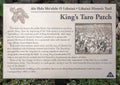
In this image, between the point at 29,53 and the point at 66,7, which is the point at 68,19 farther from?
the point at 29,53

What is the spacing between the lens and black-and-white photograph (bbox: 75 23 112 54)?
3891 mm

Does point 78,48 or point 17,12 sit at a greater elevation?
point 17,12

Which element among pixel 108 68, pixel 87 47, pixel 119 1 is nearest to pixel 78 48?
pixel 87 47

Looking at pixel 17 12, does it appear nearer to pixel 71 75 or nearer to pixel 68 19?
pixel 68 19

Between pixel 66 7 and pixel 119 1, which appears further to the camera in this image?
pixel 119 1

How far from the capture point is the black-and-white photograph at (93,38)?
3891mm

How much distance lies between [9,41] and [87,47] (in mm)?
849

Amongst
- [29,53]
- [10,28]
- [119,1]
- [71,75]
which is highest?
[119,1]

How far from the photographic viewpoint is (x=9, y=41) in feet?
12.7

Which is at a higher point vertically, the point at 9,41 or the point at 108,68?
the point at 9,41

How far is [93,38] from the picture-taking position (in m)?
3.91

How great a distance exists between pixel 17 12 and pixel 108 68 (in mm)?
1160

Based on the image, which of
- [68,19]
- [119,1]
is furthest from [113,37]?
[119,1]

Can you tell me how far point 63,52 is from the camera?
12.6 ft
